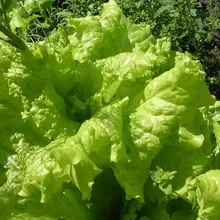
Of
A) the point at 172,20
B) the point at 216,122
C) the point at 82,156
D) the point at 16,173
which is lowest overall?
the point at 172,20

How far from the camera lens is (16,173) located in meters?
2.13

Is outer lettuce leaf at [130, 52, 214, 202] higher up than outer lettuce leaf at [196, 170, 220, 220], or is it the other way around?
outer lettuce leaf at [130, 52, 214, 202]

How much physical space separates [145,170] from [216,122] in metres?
0.60

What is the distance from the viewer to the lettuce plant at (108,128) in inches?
82.5

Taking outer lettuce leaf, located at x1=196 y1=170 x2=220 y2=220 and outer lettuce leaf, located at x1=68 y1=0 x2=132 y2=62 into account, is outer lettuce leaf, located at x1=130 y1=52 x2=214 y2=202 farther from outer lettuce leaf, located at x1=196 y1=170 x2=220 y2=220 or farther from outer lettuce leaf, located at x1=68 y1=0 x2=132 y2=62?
outer lettuce leaf, located at x1=68 y1=0 x2=132 y2=62

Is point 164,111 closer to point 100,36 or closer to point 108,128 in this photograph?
point 108,128

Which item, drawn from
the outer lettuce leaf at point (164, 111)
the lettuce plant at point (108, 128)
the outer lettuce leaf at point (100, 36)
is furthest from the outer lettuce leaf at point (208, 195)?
the outer lettuce leaf at point (100, 36)

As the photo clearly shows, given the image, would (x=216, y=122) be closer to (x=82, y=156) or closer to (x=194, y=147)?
(x=194, y=147)

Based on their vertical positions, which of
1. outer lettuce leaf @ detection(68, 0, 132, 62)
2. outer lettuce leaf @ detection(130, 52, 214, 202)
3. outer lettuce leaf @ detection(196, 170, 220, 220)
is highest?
outer lettuce leaf @ detection(68, 0, 132, 62)

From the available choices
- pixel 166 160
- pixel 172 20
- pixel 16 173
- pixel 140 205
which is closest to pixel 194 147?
pixel 166 160

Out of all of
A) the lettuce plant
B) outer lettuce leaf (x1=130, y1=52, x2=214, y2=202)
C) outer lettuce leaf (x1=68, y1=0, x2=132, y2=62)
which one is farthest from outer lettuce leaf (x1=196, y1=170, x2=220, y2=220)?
outer lettuce leaf (x1=68, y1=0, x2=132, y2=62)

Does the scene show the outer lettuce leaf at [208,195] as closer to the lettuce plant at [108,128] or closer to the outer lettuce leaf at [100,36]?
the lettuce plant at [108,128]

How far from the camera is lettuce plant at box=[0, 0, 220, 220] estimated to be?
210cm

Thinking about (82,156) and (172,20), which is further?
(172,20)
